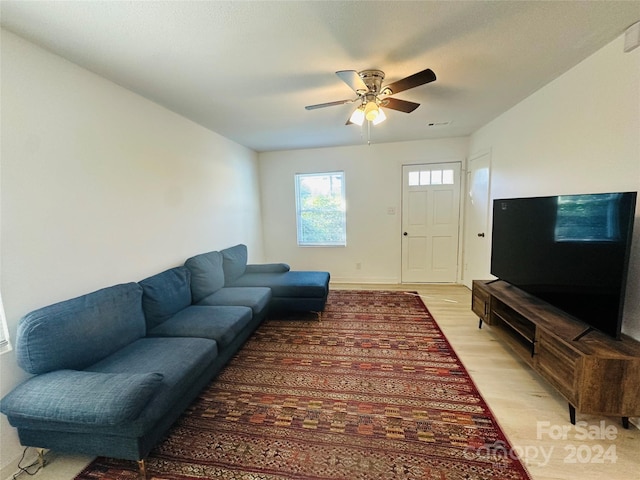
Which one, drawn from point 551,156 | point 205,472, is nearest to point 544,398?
point 551,156

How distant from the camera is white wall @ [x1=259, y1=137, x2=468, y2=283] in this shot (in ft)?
14.9

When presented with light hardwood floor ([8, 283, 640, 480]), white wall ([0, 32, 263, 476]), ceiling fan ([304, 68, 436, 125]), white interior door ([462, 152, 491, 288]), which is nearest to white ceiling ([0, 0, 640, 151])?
ceiling fan ([304, 68, 436, 125])

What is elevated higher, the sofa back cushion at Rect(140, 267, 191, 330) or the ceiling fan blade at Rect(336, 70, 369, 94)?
the ceiling fan blade at Rect(336, 70, 369, 94)

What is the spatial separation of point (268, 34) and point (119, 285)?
2020 mm

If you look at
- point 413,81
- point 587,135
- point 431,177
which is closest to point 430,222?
point 431,177

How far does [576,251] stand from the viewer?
185 centimetres

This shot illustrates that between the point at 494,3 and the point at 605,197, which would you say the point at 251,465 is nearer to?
the point at 605,197

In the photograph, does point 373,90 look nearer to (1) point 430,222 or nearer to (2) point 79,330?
(2) point 79,330

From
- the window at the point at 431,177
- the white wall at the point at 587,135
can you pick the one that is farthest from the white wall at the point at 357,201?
the white wall at the point at 587,135

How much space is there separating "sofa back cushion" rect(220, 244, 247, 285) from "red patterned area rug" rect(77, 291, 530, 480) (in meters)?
1.04

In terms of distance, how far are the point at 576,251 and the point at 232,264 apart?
336 centimetres

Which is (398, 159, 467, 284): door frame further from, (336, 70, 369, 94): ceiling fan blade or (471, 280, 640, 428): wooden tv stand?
(336, 70, 369, 94): ceiling fan blade

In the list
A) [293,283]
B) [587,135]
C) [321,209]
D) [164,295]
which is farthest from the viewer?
[321,209]

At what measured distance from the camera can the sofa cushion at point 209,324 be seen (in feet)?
6.99
